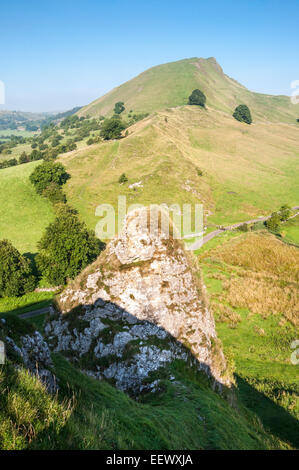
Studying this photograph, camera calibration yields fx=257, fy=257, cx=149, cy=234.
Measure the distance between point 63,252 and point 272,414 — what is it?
31122 mm

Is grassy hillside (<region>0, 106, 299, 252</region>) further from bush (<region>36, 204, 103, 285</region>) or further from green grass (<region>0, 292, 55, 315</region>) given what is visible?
green grass (<region>0, 292, 55, 315</region>)

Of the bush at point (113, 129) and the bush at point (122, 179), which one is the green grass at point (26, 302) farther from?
the bush at point (113, 129)

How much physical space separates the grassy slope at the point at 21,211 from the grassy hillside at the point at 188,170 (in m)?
9.40

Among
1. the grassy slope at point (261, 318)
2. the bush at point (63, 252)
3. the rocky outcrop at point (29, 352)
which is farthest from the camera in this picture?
the bush at point (63, 252)

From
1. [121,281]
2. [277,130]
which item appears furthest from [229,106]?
[121,281]

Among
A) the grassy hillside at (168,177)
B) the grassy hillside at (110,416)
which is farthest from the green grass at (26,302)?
the grassy hillside at (110,416)

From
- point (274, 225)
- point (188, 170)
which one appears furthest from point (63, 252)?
point (188, 170)

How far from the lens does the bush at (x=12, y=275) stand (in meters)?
35.0

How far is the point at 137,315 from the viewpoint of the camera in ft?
44.4

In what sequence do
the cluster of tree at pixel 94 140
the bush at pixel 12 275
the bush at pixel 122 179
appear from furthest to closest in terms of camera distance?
the cluster of tree at pixel 94 140 → the bush at pixel 122 179 → the bush at pixel 12 275

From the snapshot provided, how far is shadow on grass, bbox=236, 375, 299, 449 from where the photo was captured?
13189 mm

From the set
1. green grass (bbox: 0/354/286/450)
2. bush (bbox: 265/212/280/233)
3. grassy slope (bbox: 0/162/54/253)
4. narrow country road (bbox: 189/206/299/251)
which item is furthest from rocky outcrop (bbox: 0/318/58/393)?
bush (bbox: 265/212/280/233)

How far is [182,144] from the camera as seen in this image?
344 ft

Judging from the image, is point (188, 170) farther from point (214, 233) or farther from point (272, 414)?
point (272, 414)
